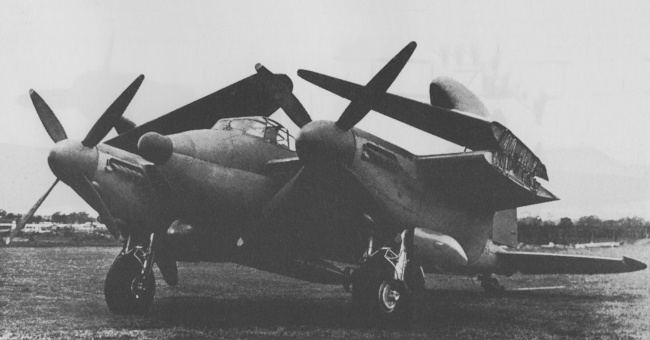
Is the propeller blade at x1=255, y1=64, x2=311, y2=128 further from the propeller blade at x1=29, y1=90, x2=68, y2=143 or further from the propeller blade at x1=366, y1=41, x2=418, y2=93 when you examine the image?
the propeller blade at x1=29, y1=90, x2=68, y2=143

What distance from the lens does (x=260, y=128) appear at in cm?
1264

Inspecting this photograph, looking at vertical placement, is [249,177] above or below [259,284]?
above

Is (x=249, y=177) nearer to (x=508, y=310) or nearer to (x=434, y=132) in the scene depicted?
(x=434, y=132)

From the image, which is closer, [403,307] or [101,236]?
[403,307]

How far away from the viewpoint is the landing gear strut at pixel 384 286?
435 inches

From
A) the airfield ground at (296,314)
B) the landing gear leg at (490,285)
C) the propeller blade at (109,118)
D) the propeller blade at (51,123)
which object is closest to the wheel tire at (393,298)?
the airfield ground at (296,314)

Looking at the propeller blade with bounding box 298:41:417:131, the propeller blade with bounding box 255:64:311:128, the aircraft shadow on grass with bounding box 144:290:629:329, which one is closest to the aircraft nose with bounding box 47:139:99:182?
the aircraft shadow on grass with bounding box 144:290:629:329

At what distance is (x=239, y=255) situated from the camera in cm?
1304

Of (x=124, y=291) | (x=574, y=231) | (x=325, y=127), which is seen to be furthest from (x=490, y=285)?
(x=574, y=231)

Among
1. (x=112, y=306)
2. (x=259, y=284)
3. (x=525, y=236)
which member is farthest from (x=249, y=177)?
(x=525, y=236)

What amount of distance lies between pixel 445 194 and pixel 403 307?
→ 3.19m

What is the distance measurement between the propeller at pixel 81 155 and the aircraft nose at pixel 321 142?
421cm

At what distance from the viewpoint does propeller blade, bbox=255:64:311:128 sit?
11.9 metres

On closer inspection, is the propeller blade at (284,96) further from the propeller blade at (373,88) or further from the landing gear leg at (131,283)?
the landing gear leg at (131,283)
